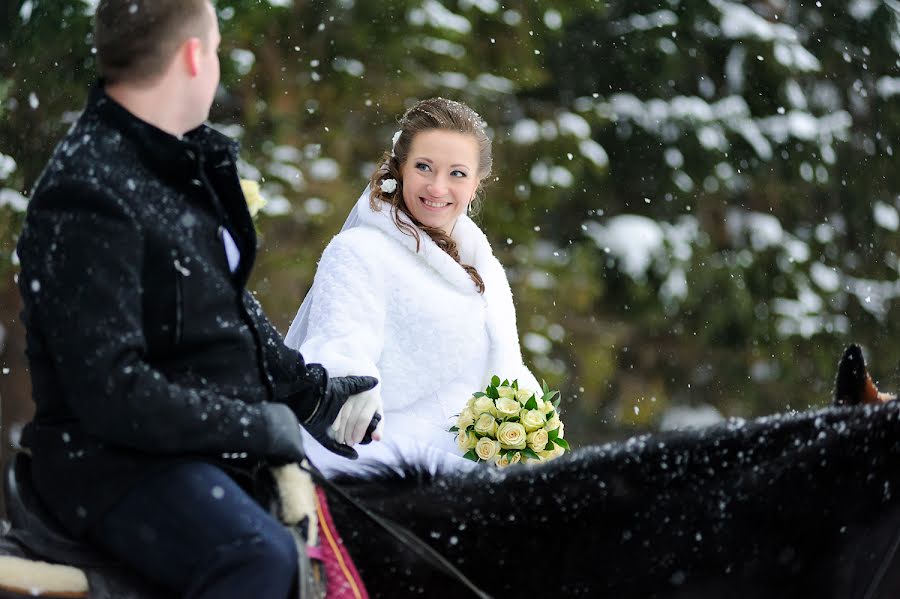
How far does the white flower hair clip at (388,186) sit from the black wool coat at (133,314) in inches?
55.8

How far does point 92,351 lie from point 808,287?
9537 millimetres

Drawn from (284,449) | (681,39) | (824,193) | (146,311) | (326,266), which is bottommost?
(824,193)

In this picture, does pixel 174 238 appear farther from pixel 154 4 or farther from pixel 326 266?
pixel 326 266

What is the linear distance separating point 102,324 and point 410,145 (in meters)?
1.90

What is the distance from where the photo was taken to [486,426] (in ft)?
10.5

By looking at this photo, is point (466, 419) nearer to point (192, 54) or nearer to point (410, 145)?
point (410, 145)

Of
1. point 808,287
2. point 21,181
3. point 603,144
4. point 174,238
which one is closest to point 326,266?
point 174,238

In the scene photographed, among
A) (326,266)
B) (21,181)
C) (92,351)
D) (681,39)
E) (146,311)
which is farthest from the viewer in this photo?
(681,39)

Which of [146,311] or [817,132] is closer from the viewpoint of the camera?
[146,311]

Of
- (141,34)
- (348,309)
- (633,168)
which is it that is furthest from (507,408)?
(633,168)

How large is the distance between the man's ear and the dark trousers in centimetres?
77

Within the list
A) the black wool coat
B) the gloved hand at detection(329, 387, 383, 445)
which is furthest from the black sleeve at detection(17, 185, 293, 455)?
the gloved hand at detection(329, 387, 383, 445)

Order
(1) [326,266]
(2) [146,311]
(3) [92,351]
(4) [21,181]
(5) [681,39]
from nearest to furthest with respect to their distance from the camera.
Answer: (3) [92,351] → (2) [146,311] → (1) [326,266] → (4) [21,181] → (5) [681,39]

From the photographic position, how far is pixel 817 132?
10.5 meters
